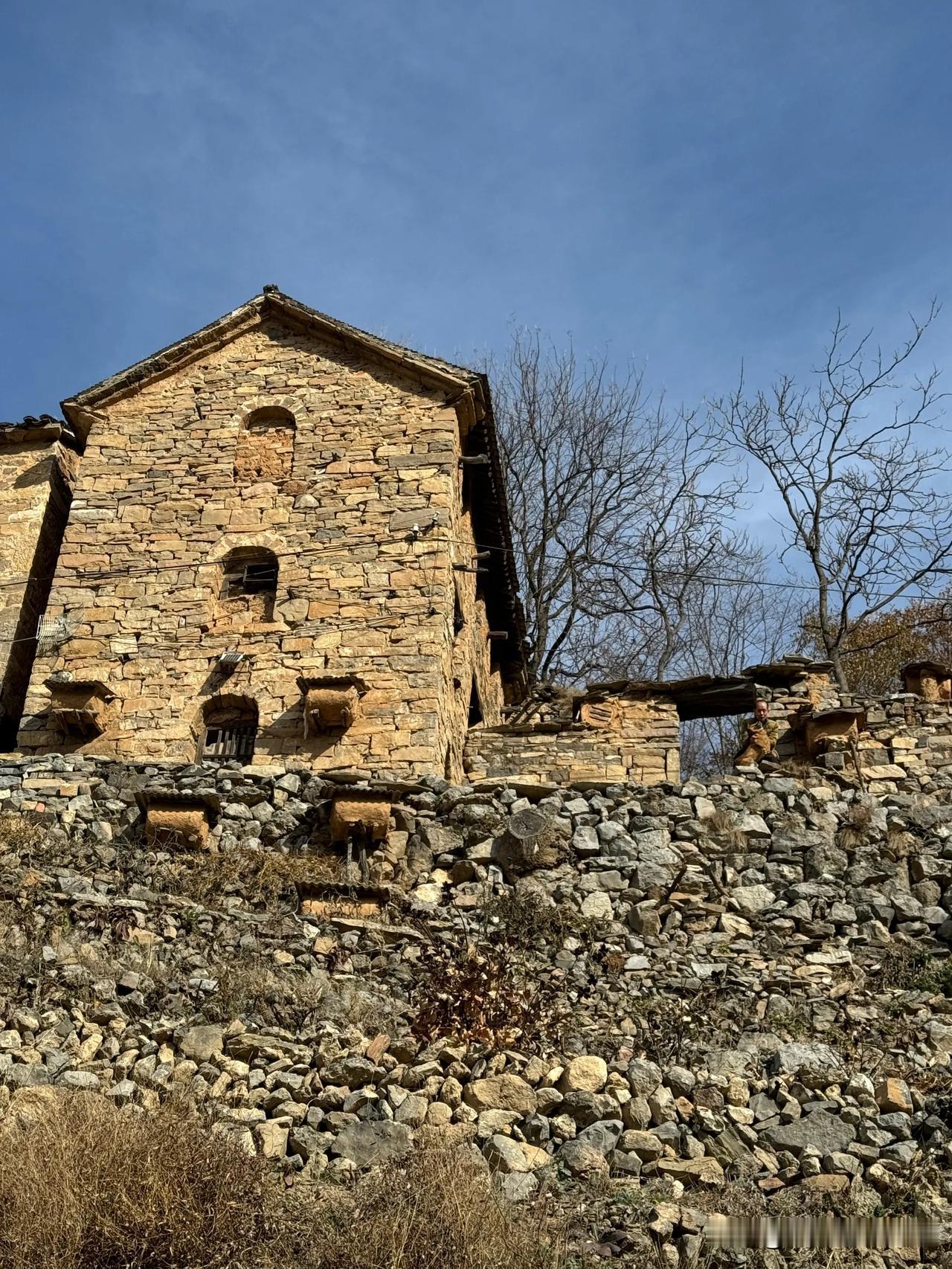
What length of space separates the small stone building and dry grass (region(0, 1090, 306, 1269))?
6.79 m

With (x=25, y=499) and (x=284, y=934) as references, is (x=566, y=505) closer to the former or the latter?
(x=25, y=499)

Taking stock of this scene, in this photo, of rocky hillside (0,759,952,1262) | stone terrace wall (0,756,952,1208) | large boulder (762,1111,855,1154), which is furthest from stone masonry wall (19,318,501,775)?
large boulder (762,1111,855,1154)

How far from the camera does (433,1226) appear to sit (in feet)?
20.9

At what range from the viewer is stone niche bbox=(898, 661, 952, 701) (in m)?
13.9

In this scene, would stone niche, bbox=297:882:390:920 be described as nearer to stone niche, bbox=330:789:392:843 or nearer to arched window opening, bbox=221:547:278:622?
stone niche, bbox=330:789:392:843

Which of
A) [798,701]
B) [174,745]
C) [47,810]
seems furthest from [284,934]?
[798,701]

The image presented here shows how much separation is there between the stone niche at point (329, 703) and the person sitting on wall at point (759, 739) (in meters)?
4.19

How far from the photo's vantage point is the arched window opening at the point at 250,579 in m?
14.9

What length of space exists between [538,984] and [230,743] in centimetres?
579

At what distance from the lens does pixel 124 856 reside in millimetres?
11180

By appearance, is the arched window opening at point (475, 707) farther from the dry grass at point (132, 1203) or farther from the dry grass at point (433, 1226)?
the dry grass at point (132, 1203)

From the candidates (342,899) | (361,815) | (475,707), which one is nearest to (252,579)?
(475,707)

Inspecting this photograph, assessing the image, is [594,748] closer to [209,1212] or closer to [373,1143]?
[373,1143]

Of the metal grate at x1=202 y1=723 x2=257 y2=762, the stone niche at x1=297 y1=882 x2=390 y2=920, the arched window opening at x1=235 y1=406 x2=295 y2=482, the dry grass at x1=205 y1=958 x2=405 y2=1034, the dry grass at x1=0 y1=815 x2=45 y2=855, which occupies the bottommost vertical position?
the dry grass at x1=205 y1=958 x2=405 y2=1034
